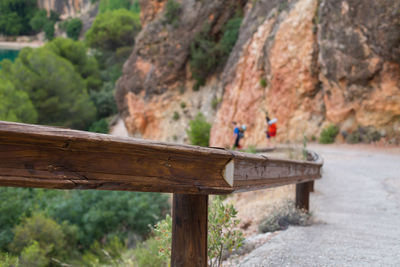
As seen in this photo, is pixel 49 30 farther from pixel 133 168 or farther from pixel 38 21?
pixel 133 168

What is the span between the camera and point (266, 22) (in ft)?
67.2

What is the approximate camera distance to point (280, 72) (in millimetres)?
18625

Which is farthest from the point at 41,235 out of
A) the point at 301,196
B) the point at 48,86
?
the point at 48,86

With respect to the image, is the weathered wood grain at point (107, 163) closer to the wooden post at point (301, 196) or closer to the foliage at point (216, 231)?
the foliage at point (216, 231)

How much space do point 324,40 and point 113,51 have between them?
116 ft

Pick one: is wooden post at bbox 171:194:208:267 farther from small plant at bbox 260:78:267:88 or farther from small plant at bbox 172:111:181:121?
small plant at bbox 172:111:181:121

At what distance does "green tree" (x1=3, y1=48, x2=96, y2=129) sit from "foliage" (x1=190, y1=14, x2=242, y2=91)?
1006cm

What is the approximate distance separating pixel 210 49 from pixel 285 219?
71.6 feet

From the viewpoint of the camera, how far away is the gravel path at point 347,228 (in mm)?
3320

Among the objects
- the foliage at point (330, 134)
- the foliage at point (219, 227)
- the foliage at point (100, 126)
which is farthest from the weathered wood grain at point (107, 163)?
the foliage at point (100, 126)

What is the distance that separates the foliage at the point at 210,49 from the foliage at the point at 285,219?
69.6 ft

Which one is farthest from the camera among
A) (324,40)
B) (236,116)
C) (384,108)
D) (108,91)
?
(108,91)

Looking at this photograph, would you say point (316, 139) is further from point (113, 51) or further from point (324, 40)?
point (113, 51)

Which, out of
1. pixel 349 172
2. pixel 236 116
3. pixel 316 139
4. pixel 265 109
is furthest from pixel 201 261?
pixel 236 116
